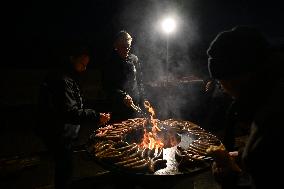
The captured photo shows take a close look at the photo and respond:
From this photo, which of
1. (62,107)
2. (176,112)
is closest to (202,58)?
(176,112)

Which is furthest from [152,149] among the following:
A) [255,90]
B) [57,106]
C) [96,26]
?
[96,26]

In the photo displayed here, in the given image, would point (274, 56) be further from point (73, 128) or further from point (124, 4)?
point (124, 4)

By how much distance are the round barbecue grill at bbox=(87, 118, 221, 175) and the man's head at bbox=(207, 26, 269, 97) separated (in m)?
1.71

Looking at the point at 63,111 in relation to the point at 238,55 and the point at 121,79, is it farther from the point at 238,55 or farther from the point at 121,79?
the point at 238,55

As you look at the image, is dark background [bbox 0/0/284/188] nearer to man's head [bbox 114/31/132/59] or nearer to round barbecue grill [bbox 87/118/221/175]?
round barbecue grill [bbox 87/118/221/175]

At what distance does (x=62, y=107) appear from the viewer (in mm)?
4652

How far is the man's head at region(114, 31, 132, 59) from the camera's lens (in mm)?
6656

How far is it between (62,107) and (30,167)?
3139 millimetres

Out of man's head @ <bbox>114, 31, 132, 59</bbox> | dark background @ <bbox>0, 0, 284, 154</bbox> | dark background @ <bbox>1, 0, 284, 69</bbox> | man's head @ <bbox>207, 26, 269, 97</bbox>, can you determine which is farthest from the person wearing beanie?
dark background @ <bbox>1, 0, 284, 69</bbox>

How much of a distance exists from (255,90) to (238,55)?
0.34 metres

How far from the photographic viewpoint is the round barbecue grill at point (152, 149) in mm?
3676

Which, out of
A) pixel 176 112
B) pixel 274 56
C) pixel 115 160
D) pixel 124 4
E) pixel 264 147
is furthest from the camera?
pixel 176 112

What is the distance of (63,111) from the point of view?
467 cm

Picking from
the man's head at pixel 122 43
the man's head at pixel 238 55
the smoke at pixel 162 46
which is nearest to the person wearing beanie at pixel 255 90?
the man's head at pixel 238 55
